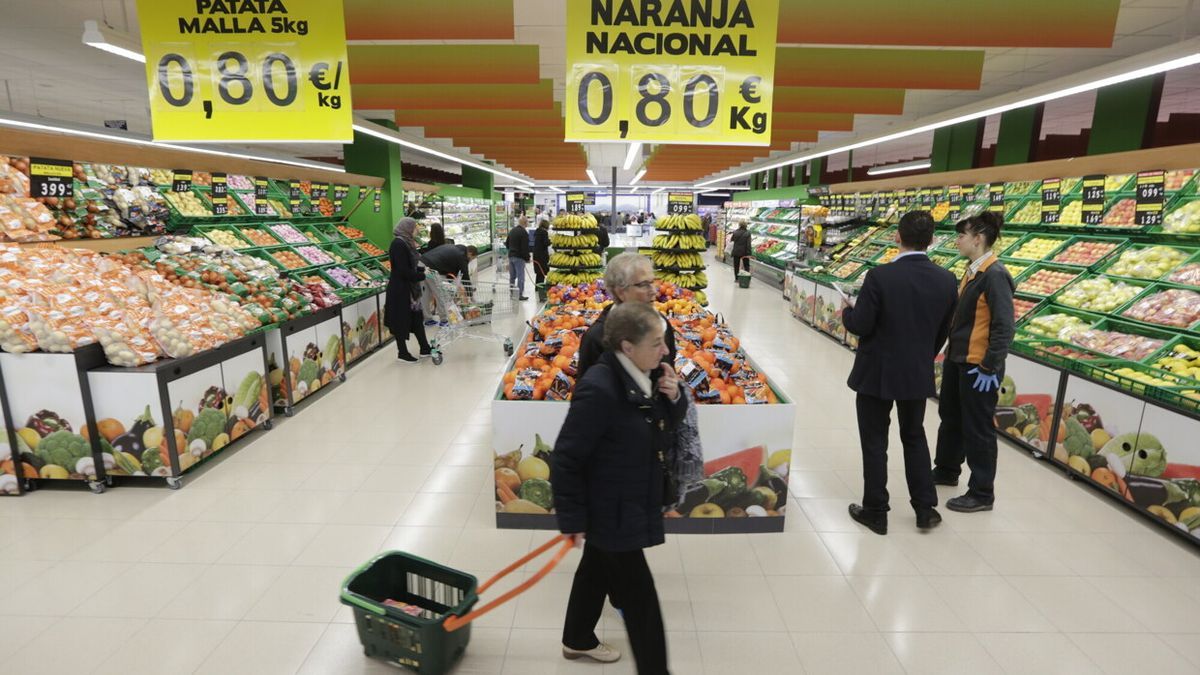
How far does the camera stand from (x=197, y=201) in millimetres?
7016

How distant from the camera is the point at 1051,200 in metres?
6.80

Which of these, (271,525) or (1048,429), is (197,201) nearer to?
(271,525)

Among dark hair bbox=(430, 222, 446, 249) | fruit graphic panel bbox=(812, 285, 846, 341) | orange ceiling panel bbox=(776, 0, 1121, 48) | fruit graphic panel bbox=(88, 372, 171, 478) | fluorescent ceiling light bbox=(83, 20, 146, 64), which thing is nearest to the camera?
fluorescent ceiling light bbox=(83, 20, 146, 64)

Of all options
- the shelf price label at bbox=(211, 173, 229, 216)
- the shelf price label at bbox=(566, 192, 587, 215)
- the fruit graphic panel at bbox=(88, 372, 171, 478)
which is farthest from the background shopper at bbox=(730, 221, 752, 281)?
the fruit graphic panel at bbox=(88, 372, 171, 478)

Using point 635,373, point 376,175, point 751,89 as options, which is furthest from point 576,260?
point 635,373

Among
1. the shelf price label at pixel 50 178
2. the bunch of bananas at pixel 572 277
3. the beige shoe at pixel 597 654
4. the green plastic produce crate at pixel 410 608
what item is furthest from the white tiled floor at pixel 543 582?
the bunch of bananas at pixel 572 277

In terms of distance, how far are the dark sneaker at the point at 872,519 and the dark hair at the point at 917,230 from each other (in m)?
1.65

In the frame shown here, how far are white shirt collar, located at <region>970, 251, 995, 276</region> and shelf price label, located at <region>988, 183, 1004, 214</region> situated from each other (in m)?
4.45

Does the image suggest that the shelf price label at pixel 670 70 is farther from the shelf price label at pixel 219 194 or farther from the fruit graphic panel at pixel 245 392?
the shelf price label at pixel 219 194

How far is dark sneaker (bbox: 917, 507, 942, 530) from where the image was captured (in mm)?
3838

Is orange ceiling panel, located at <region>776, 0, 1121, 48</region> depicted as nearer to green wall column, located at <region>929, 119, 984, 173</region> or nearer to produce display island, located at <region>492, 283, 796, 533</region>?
produce display island, located at <region>492, 283, 796, 533</region>

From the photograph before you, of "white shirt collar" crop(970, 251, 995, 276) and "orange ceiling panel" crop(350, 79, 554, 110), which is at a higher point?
"orange ceiling panel" crop(350, 79, 554, 110)

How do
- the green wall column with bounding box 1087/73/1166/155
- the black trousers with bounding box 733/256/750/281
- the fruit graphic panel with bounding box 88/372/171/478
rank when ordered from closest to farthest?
the fruit graphic panel with bounding box 88/372/171/478 → the green wall column with bounding box 1087/73/1166/155 → the black trousers with bounding box 733/256/750/281

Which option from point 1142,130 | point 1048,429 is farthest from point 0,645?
point 1142,130
